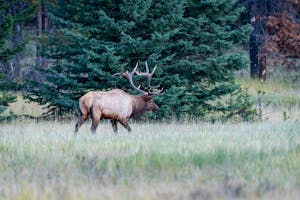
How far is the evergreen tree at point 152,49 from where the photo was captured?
57.6 ft

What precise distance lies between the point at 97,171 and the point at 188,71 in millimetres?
10373

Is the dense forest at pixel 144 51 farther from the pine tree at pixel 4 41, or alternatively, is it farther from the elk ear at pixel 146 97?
the elk ear at pixel 146 97

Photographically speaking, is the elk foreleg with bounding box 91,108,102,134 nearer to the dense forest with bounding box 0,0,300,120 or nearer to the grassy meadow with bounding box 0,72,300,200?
the grassy meadow with bounding box 0,72,300,200

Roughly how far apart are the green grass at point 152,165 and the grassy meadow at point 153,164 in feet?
0.03

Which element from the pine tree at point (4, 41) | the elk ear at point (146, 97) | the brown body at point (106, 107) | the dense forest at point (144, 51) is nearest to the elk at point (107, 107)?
the brown body at point (106, 107)

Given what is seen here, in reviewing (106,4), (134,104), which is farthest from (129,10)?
(134,104)

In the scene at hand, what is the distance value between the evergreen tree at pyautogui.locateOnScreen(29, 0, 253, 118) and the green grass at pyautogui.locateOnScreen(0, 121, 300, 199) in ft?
14.9

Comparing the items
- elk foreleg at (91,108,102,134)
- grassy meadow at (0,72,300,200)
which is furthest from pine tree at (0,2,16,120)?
elk foreleg at (91,108,102,134)

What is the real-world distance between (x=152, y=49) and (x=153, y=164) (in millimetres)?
8948

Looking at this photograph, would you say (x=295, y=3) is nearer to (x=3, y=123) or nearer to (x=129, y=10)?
(x=129, y=10)

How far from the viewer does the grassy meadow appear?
7.17 m

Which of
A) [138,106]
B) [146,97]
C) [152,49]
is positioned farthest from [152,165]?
[152,49]

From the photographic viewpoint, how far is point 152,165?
9.02 metres

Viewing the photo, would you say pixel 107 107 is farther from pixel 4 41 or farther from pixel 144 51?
pixel 4 41
